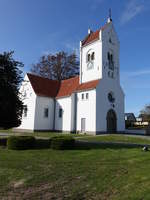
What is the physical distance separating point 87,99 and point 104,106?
8.44ft

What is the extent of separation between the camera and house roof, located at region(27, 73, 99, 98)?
31484 millimetres

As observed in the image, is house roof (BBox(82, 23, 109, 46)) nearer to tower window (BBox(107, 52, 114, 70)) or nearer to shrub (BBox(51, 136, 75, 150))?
tower window (BBox(107, 52, 114, 70))

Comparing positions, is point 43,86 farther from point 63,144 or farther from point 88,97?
point 63,144

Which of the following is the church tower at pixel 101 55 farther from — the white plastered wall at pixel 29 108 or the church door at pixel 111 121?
the white plastered wall at pixel 29 108

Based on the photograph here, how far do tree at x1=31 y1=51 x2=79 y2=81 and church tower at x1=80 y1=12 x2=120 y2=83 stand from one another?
51.5ft

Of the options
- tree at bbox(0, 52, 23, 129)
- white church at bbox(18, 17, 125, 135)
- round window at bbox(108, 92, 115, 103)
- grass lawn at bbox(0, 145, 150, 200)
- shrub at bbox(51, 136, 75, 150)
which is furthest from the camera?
round window at bbox(108, 92, 115, 103)

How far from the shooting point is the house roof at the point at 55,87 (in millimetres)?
31484

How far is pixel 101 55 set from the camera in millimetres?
29719

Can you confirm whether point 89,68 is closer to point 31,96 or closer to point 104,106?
point 104,106

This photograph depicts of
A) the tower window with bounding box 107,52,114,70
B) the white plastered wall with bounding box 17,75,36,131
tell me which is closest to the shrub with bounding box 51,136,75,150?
the white plastered wall with bounding box 17,75,36,131

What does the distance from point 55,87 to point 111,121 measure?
12181mm

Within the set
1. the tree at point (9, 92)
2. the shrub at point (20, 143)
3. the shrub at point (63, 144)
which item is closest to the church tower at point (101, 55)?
the tree at point (9, 92)

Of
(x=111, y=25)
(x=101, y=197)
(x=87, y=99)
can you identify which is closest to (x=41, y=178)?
(x=101, y=197)

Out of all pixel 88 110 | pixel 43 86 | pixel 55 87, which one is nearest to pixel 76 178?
pixel 88 110
